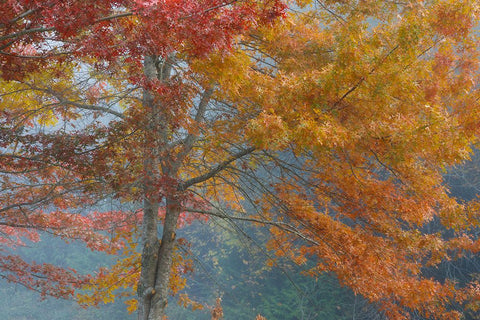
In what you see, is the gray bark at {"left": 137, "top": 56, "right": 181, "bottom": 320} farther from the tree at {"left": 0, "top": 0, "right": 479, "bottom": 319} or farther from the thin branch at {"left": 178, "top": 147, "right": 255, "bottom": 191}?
the thin branch at {"left": 178, "top": 147, "right": 255, "bottom": 191}

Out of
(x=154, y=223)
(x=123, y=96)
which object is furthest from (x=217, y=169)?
(x=123, y=96)

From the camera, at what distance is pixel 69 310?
20719 millimetres

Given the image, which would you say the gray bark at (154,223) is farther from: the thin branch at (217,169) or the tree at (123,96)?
the thin branch at (217,169)

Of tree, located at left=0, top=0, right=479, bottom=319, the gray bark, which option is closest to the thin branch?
tree, located at left=0, top=0, right=479, bottom=319

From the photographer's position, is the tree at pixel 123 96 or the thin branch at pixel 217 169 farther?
the thin branch at pixel 217 169

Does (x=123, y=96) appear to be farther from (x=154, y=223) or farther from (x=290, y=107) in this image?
(x=290, y=107)

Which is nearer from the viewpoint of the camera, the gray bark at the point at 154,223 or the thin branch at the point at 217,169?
the gray bark at the point at 154,223

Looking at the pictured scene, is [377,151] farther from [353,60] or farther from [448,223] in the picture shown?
[448,223]

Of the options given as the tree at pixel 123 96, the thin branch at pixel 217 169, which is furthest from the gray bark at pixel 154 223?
the thin branch at pixel 217 169

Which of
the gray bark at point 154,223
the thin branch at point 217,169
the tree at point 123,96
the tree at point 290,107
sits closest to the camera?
the tree at point 123,96

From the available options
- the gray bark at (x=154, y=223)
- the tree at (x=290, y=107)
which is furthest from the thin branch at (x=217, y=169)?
the gray bark at (x=154, y=223)

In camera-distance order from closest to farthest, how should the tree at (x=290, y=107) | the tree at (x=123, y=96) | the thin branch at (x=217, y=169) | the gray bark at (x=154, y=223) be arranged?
the tree at (x=123, y=96), the tree at (x=290, y=107), the gray bark at (x=154, y=223), the thin branch at (x=217, y=169)

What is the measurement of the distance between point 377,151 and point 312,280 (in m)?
11.6

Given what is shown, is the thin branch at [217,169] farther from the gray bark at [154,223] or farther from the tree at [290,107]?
the gray bark at [154,223]
